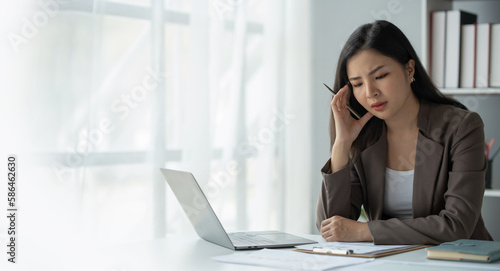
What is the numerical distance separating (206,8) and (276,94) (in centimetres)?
75

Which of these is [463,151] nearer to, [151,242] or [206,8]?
[151,242]

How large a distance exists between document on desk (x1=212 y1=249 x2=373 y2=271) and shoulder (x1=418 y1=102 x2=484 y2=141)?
0.61m

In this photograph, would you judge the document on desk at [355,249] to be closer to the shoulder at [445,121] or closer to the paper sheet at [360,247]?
the paper sheet at [360,247]

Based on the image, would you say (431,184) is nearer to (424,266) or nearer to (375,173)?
(375,173)

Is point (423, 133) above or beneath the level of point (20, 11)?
beneath

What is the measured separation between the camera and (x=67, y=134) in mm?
2141

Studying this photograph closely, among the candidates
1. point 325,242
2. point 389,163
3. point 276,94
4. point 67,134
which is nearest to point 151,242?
point 325,242

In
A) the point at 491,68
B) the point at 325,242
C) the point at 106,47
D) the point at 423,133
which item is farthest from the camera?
the point at 491,68

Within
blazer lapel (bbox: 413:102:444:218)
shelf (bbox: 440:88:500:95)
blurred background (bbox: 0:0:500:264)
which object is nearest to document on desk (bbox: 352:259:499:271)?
blazer lapel (bbox: 413:102:444:218)

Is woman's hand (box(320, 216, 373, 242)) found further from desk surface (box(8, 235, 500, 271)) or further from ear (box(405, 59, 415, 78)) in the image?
ear (box(405, 59, 415, 78))

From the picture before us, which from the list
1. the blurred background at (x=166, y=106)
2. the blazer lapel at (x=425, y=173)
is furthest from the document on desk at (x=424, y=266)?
the blurred background at (x=166, y=106)

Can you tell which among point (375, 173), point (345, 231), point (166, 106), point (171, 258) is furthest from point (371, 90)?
point (166, 106)

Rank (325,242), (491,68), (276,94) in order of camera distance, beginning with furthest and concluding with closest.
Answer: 1. (276,94)
2. (491,68)
3. (325,242)

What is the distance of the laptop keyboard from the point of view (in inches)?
61.7
